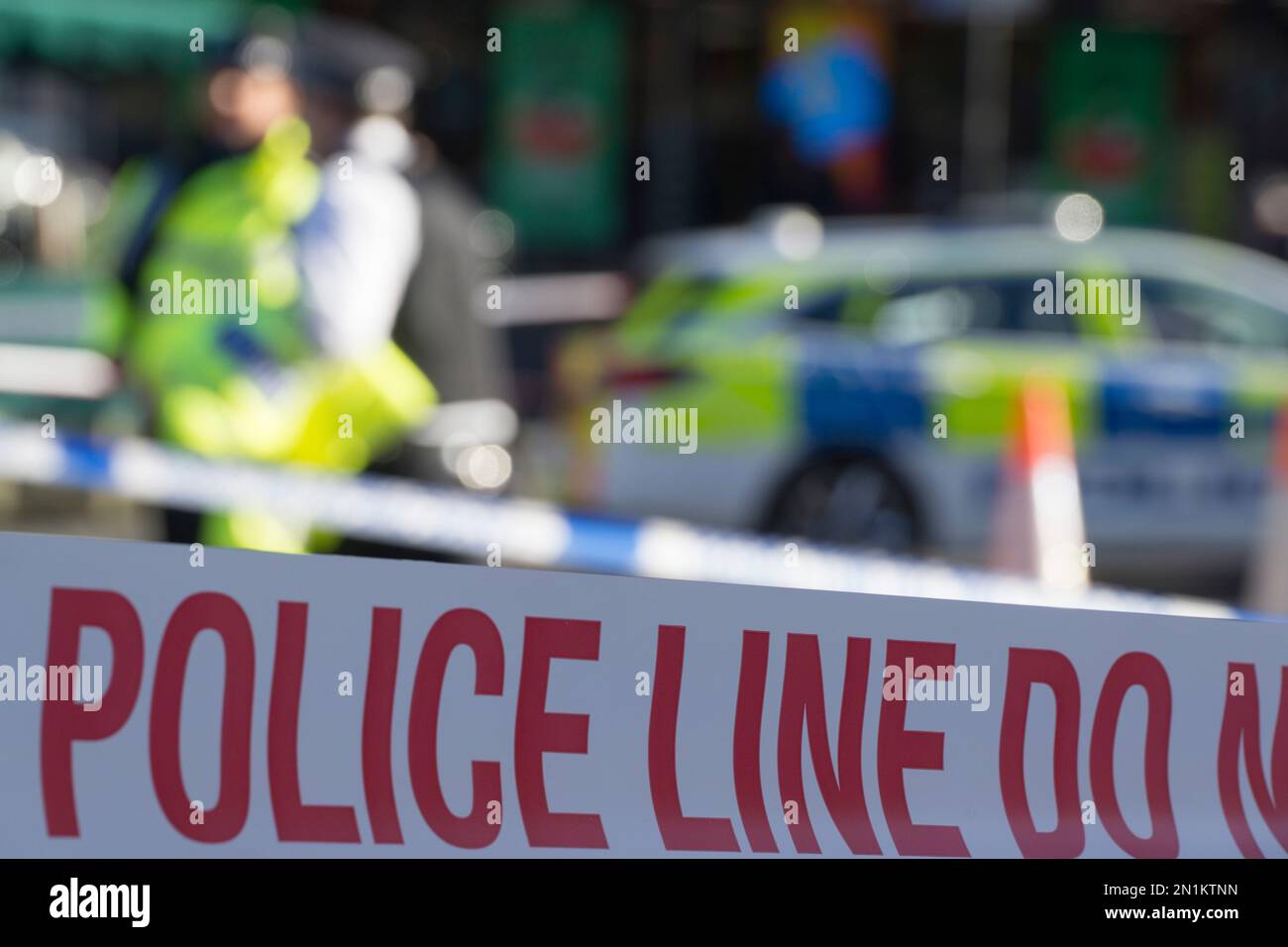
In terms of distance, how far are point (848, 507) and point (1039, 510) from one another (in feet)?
9.21

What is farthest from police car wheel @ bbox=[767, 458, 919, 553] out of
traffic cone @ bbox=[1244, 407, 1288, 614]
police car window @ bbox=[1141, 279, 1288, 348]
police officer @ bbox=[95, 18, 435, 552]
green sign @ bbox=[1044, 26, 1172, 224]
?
green sign @ bbox=[1044, 26, 1172, 224]

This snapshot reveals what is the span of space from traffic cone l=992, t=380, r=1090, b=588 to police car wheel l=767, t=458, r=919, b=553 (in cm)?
248

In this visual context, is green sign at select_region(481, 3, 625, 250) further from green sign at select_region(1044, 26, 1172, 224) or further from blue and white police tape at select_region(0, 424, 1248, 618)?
blue and white police tape at select_region(0, 424, 1248, 618)

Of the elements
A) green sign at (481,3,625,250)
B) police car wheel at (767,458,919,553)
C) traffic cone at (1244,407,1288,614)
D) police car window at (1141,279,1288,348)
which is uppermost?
green sign at (481,3,625,250)

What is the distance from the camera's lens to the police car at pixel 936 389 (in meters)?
7.76

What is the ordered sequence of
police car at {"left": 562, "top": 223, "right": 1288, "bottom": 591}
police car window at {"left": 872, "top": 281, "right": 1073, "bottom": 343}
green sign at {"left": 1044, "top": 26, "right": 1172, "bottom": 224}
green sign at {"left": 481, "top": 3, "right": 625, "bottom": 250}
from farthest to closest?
green sign at {"left": 1044, "top": 26, "right": 1172, "bottom": 224}
green sign at {"left": 481, "top": 3, "right": 625, "bottom": 250}
police car window at {"left": 872, "top": 281, "right": 1073, "bottom": 343}
police car at {"left": 562, "top": 223, "right": 1288, "bottom": 591}

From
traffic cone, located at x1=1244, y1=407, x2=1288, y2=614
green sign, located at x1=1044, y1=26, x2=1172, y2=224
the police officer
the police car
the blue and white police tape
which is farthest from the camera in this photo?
green sign, located at x1=1044, y1=26, x2=1172, y2=224

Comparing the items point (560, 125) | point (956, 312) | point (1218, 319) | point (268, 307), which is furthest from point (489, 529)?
point (560, 125)

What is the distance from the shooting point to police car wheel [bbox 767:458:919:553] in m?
7.95

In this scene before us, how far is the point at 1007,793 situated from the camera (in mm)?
2715

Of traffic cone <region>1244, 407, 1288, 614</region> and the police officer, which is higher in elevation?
the police officer

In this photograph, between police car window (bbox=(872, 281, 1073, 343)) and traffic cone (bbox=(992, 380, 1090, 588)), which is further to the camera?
police car window (bbox=(872, 281, 1073, 343))

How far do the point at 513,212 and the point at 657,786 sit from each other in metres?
16.0
